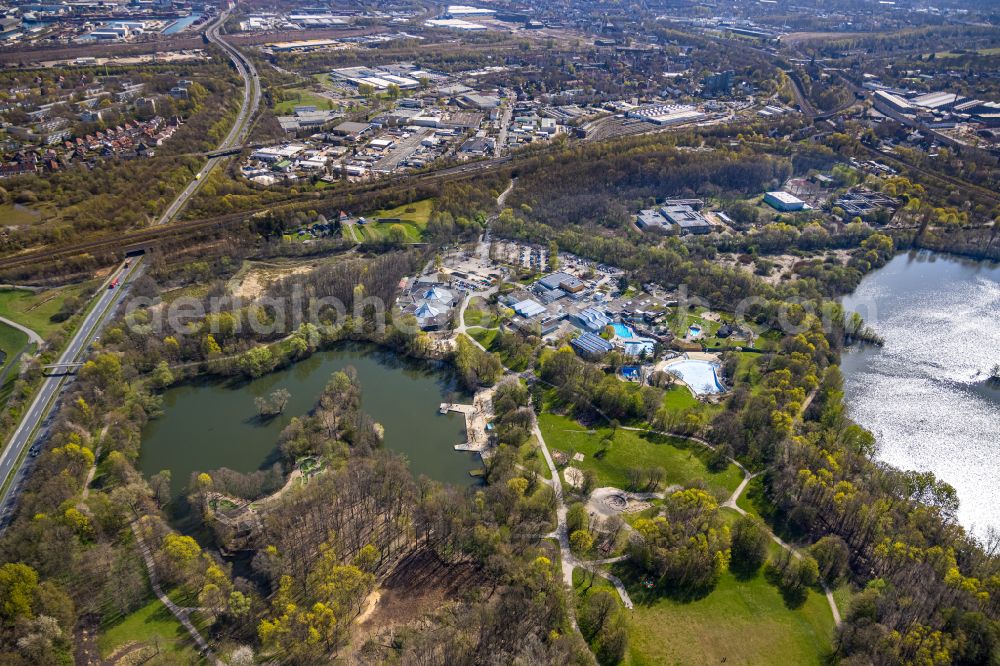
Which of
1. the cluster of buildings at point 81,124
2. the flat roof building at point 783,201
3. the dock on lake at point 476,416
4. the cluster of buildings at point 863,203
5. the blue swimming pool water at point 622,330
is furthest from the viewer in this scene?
the cluster of buildings at point 81,124

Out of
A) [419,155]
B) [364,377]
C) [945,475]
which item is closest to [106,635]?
[364,377]

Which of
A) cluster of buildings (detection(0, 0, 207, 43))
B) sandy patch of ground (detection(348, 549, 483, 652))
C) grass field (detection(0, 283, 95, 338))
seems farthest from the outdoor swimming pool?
cluster of buildings (detection(0, 0, 207, 43))

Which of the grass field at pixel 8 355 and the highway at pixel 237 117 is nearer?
the grass field at pixel 8 355

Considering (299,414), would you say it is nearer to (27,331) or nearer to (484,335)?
(484,335)

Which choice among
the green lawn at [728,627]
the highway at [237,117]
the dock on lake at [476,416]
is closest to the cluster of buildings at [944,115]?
the dock on lake at [476,416]

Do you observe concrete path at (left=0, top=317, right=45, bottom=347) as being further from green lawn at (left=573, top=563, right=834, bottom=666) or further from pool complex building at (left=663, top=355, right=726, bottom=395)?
pool complex building at (left=663, top=355, right=726, bottom=395)

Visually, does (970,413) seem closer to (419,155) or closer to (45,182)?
(419,155)

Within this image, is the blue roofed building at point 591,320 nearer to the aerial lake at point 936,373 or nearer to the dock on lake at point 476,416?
the dock on lake at point 476,416
